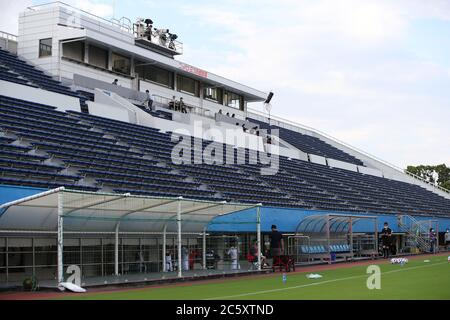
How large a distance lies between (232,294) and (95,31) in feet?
89.9

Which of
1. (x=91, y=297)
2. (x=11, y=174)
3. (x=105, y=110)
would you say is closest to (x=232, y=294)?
(x=91, y=297)

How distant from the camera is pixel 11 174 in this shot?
2238 centimetres

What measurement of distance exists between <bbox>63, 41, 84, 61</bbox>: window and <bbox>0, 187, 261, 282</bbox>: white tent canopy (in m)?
18.6

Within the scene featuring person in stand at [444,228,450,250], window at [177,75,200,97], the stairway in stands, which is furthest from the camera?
window at [177,75,200,97]

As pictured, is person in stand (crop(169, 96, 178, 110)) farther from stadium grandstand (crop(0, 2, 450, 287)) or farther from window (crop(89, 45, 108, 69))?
window (crop(89, 45, 108, 69))

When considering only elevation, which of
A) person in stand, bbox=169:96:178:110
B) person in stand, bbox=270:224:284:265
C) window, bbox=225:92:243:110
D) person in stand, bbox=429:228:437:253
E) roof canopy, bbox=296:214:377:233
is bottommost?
person in stand, bbox=429:228:437:253

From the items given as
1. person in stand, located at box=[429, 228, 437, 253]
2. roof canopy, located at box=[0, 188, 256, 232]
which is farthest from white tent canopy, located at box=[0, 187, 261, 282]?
A: person in stand, located at box=[429, 228, 437, 253]

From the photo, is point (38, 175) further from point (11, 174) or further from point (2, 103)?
point (2, 103)

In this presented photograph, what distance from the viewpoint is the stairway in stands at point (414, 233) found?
4341 cm

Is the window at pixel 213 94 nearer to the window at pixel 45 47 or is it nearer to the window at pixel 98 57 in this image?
the window at pixel 98 57

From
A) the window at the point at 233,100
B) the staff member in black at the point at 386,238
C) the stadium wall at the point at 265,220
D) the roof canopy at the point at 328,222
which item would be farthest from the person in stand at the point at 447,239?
the window at the point at 233,100

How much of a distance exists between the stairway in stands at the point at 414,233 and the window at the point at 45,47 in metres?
26.0

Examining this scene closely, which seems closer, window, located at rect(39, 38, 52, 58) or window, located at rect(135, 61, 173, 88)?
window, located at rect(39, 38, 52, 58)

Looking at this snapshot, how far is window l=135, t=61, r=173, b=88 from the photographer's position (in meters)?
44.9
